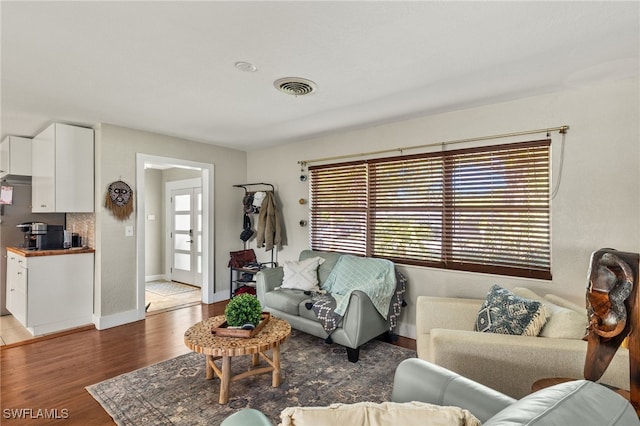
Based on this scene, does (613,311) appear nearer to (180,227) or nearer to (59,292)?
(59,292)

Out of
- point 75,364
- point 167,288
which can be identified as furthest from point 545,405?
point 167,288

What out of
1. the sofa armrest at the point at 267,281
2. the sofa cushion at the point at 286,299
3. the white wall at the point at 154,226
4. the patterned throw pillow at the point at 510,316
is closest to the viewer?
the patterned throw pillow at the point at 510,316

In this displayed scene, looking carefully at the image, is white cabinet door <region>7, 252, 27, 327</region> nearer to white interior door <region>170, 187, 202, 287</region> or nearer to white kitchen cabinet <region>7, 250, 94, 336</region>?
white kitchen cabinet <region>7, 250, 94, 336</region>

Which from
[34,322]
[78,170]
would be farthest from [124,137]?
[34,322]

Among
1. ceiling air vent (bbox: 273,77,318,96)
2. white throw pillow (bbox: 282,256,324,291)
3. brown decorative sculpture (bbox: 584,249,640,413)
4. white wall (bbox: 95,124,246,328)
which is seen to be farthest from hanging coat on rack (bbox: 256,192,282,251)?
brown decorative sculpture (bbox: 584,249,640,413)

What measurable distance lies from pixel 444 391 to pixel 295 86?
2247mm

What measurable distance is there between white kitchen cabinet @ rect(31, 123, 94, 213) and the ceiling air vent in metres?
2.67

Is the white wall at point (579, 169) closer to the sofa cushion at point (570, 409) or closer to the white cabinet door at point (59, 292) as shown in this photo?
the sofa cushion at point (570, 409)

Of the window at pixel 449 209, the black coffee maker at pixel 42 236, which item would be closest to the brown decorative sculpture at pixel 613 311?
the window at pixel 449 209

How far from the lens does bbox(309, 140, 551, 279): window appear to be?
275cm

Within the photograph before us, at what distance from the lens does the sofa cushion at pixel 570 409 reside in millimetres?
746

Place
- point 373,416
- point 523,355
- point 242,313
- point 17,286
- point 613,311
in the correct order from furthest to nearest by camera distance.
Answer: point 17,286 → point 242,313 → point 523,355 → point 613,311 → point 373,416

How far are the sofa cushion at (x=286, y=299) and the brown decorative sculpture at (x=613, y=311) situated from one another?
2.32 meters

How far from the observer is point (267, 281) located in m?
3.66
